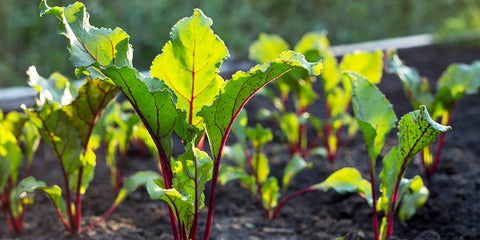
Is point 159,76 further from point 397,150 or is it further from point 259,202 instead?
point 259,202

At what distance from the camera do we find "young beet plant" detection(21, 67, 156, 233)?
2012 mm

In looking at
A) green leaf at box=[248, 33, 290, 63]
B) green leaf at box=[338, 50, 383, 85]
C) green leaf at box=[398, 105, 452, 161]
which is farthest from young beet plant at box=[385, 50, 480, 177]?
green leaf at box=[398, 105, 452, 161]

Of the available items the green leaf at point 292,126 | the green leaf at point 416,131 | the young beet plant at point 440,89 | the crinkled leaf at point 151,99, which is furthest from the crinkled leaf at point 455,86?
the crinkled leaf at point 151,99

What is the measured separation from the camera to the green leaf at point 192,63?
5.10ft

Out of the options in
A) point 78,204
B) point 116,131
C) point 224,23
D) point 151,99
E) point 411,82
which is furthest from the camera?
point 224,23

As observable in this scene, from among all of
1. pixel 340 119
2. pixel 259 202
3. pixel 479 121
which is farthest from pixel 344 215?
pixel 479 121

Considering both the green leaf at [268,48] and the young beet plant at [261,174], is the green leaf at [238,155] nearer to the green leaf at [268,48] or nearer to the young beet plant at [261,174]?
the young beet plant at [261,174]

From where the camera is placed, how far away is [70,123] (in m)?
2.09

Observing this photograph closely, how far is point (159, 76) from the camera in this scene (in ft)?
5.44

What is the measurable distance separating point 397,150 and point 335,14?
265 inches

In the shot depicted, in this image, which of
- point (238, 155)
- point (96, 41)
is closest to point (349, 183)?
point (238, 155)

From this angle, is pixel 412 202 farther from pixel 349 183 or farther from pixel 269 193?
pixel 269 193

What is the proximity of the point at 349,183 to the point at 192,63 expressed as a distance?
90 cm

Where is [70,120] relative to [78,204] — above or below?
above
